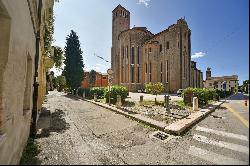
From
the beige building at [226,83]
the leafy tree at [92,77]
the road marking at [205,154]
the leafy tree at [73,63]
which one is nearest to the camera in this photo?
the road marking at [205,154]

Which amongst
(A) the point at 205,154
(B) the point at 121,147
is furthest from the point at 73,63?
(A) the point at 205,154

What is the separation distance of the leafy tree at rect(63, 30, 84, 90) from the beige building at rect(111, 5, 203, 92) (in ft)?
45.5

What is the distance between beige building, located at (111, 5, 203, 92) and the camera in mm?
38469

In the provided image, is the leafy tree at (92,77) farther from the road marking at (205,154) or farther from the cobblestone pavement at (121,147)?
the road marking at (205,154)

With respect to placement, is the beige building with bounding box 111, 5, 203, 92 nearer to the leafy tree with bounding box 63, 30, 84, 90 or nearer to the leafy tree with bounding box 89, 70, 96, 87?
the leafy tree with bounding box 89, 70, 96, 87

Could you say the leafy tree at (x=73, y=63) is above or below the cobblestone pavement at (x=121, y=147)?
above

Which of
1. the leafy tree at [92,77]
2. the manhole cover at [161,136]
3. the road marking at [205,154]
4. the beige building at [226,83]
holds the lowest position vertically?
the manhole cover at [161,136]

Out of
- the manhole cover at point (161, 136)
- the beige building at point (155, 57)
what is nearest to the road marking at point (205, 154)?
the manhole cover at point (161, 136)

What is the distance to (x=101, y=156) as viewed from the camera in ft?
13.5

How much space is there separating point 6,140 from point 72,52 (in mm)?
33471

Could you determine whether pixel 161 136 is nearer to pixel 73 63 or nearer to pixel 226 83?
pixel 226 83

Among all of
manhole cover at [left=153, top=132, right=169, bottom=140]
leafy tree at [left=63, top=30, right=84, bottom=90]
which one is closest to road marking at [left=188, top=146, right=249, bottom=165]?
manhole cover at [left=153, top=132, right=169, bottom=140]

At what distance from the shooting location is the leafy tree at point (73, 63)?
1329 inches

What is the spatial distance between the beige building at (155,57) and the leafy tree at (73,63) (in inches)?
546
